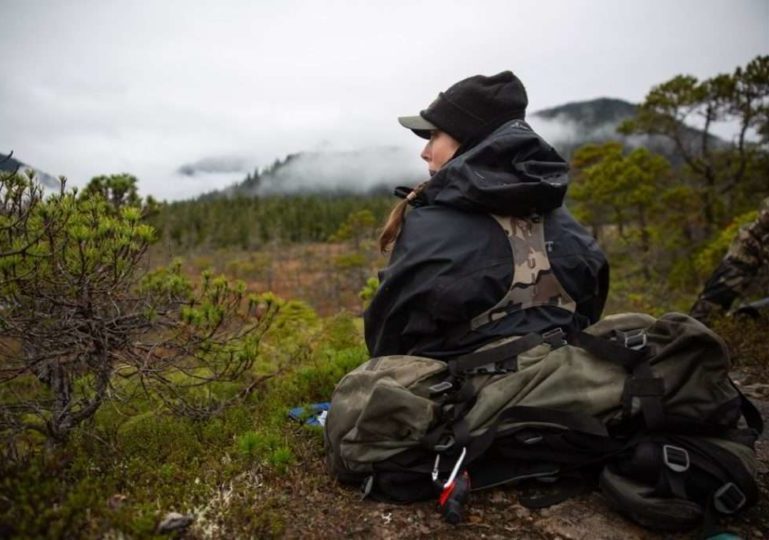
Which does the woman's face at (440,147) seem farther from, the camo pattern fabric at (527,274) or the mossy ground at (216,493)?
the mossy ground at (216,493)

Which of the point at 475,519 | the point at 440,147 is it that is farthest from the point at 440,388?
the point at 440,147

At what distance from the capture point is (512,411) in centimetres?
222

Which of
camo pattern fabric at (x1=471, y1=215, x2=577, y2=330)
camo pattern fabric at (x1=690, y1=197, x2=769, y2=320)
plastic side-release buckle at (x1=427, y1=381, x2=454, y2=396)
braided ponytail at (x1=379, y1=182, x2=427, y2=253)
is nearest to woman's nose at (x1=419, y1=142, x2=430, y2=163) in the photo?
braided ponytail at (x1=379, y1=182, x2=427, y2=253)

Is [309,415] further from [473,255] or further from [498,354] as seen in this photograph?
[473,255]

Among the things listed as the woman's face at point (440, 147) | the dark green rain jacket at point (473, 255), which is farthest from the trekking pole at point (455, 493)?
the woman's face at point (440, 147)

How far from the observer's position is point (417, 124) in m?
3.08

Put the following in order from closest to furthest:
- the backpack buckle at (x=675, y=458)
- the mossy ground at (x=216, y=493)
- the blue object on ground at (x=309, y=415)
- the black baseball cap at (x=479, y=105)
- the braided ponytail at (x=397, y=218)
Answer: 1. the mossy ground at (x=216, y=493)
2. the backpack buckle at (x=675, y=458)
3. the braided ponytail at (x=397, y=218)
4. the black baseball cap at (x=479, y=105)
5. the blue object on ground at (x=309, y=415)

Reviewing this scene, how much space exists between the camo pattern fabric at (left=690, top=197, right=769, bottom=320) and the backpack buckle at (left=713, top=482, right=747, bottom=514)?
4.95 meters

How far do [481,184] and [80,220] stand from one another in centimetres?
227

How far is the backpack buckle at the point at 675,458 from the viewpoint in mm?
1943

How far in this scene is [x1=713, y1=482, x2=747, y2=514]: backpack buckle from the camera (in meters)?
1.95

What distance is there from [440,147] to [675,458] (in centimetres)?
209

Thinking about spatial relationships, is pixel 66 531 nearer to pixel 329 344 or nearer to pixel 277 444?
pixel 277 444

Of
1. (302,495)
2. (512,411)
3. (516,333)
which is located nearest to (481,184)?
(516,333)
